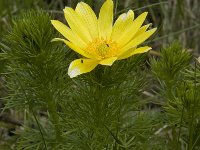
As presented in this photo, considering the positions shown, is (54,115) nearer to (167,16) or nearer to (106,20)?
(106,20)

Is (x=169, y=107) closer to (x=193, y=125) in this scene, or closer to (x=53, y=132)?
(x=193, y=125)

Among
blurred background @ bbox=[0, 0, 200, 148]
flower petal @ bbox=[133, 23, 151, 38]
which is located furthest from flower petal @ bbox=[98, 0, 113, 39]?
blurred background @ bbox=[0, 0, 200, 148]

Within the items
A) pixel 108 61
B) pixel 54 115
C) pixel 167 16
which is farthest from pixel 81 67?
pixel 167 16

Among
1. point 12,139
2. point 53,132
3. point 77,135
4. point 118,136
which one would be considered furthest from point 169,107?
point 12,139

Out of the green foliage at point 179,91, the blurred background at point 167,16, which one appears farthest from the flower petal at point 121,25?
the blurred background at point 167,16

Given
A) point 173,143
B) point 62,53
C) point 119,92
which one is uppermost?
point 62,53

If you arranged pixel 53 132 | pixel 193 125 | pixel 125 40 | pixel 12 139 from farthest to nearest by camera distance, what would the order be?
pixel 12 139 < pixel 53 132 < pixel 193 125 < pixel 125 40

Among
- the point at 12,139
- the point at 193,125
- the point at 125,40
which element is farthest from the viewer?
the point at 12,139
